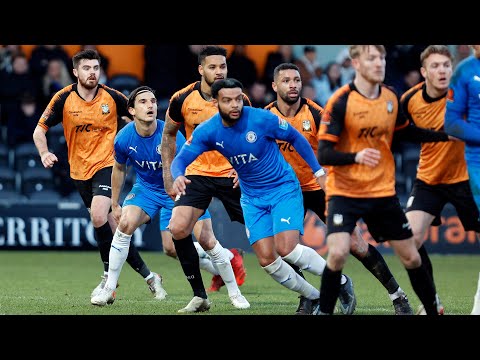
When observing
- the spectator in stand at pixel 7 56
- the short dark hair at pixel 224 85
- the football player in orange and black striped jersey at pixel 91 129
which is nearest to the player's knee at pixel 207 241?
the football player in orange and black striped jersey at pixel 91 129

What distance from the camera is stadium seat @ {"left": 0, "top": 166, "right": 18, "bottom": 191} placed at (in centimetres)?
1852

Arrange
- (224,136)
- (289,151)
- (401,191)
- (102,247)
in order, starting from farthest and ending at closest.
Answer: (401,191) → (102,247) → (289,151) → (224,136)

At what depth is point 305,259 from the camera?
9.44 meters

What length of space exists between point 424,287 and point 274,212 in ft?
5.07

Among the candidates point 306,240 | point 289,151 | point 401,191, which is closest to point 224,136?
point 289,151

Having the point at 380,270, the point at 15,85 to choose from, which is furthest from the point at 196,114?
the point at 15,85

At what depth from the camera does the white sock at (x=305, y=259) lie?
936 cm

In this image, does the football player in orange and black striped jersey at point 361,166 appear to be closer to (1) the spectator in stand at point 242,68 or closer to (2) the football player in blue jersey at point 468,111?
(2) the football player in blue jersey at point 468,111

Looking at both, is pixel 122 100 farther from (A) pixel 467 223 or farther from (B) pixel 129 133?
(A) pixel 467 223

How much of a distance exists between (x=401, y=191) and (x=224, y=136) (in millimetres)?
9279

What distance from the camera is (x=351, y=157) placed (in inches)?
312

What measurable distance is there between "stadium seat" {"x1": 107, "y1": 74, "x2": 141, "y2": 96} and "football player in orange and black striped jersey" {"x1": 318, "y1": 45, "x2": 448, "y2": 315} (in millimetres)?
11067

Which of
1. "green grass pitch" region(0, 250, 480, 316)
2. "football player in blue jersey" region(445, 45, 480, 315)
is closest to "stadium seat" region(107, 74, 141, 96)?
"green grass pitch" region(0, 250, 480, 316)
